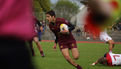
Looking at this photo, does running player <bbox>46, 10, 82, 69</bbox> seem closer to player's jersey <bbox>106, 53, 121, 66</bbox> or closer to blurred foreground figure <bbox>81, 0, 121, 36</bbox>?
player's jersey <bbox>106, 53, 121, 66</bbox>

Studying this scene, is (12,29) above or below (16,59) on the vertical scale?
above

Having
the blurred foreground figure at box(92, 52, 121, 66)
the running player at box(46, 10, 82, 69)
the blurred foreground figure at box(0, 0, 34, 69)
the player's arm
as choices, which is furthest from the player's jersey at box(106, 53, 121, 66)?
the blurred foreground figure at box(0, 0, 34, 69)

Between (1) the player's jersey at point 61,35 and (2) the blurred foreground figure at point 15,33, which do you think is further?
(1) the player's jersey at point 61,35

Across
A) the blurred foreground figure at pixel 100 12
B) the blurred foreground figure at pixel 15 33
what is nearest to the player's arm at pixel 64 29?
the blurred foreground figure at pixel 100 12

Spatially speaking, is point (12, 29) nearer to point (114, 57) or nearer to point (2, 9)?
point (2, 9)

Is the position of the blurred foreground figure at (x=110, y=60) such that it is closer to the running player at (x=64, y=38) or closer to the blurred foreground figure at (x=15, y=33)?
the running player at (x=64, y=38)

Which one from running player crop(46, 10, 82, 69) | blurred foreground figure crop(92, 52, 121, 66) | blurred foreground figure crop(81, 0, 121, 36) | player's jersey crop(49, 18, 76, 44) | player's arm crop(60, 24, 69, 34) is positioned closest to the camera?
blurred foreground figure crop(81, 0, 121, 36)

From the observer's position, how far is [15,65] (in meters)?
1.83

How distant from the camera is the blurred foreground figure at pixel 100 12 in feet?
8.41

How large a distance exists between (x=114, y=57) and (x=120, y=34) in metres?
20.0

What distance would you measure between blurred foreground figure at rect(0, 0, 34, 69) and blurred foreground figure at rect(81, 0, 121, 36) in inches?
28.9

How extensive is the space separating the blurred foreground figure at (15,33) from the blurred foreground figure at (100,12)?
73 cm

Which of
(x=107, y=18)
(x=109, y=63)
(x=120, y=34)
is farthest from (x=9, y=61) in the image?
(x=120, y=34)

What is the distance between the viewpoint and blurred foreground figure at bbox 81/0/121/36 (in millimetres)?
2562
